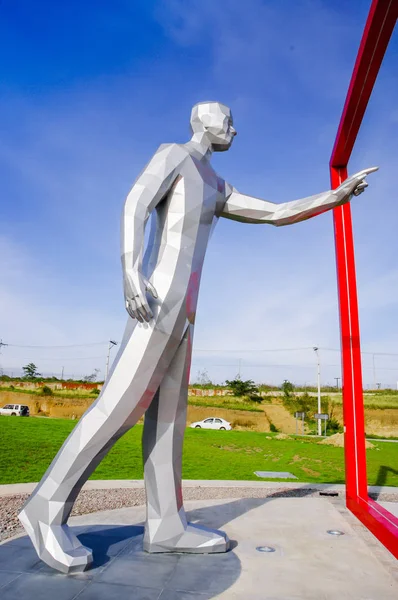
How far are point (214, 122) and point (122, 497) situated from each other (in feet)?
20.0

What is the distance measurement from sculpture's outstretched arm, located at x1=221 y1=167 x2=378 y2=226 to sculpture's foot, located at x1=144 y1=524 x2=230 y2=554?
2.94 m

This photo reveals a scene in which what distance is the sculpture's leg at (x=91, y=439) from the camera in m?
3.37

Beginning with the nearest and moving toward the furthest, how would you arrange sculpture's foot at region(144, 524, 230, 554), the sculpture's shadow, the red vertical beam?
1. the sculpture's shadow
2. sculpture's foot at region(144, 524, 230, 554)
3. the red vertical beam

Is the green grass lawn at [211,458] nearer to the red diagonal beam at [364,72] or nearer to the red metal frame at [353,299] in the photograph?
the red metal frame at [353,299]

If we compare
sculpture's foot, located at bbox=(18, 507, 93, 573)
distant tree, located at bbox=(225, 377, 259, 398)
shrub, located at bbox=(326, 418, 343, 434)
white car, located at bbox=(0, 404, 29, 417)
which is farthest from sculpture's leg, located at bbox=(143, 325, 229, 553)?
distant tree, located at bbox=(225, 377, 259, 398)

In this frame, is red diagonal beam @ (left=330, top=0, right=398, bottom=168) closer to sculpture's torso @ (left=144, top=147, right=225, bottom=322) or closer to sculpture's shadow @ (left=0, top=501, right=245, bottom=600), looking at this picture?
sculpture's torso @ (left=144, top=147, right=225, bottom=322)

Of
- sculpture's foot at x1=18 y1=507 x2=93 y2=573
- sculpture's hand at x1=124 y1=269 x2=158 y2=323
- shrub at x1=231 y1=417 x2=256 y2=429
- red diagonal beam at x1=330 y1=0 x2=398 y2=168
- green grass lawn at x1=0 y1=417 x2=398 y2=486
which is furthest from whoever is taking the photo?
shrub at x1=231 y1=417 x2=256 y2=429

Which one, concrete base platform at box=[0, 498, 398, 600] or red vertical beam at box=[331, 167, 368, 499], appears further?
red vertical beam at box=[331, 167, 368, 499]

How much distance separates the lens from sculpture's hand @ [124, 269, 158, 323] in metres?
3.44

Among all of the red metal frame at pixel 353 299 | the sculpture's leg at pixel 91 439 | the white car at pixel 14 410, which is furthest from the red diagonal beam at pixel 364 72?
the white car at pixel 14 410

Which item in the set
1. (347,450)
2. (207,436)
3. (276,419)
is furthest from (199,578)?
(276,419)

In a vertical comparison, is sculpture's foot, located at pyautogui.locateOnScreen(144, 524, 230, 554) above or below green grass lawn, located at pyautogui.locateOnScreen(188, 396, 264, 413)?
below

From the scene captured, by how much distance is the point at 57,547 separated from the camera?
3.33 m

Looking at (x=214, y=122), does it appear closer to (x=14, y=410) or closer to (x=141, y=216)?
(x=141, y=216)
